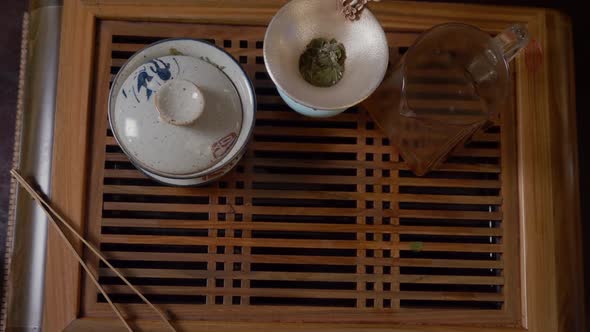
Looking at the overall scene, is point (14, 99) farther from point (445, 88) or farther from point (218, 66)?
point (445, 88)

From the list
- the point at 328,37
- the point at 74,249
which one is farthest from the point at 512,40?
the point at 74,249

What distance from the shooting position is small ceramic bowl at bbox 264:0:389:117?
0.61 meters

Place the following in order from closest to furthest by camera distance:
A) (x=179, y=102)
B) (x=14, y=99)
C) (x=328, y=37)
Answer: (x=179, y=102) < (x=328, y=37) < (x=14, y=99)

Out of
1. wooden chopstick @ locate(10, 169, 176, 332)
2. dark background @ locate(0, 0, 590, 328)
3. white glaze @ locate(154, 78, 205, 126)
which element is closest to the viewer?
white glaze @ locate(154, 78, 205, 126)

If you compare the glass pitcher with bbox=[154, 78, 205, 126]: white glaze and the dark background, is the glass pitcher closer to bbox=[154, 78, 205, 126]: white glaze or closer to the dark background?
bbox=[154, 78, 205, 126]: white glaze

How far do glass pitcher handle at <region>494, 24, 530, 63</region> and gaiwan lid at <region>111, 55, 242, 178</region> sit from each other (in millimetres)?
386

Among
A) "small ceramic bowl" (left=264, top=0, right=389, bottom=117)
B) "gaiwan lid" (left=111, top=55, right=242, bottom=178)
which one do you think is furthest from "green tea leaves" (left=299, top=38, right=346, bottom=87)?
"gaiwan lid" (left=111, top=55, right=242, bottom=178)

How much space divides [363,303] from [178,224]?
12.2 inches

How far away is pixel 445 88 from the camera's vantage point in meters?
0.67

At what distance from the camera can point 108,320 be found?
2.20ft

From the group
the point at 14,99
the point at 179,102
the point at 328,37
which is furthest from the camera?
the point at 14,99

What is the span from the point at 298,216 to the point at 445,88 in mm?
301

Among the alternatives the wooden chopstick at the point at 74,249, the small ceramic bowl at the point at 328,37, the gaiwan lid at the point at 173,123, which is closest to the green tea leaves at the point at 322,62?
the small ceramic bowl at the point at 328,37

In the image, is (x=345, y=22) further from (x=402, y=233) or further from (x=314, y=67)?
(x=402, y=233)
